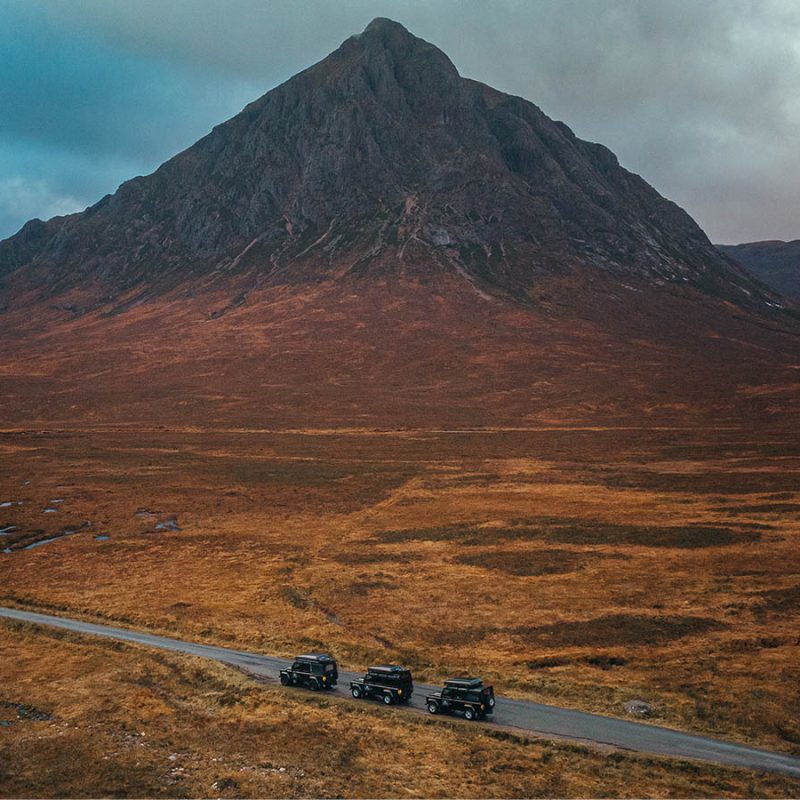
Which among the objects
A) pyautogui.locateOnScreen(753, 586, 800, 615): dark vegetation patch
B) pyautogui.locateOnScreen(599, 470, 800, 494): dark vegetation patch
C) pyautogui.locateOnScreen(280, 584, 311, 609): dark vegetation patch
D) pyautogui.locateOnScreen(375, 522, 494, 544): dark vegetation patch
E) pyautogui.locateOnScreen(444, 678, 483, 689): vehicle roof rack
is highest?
pyautogui.locateOnScreen(444, 678, 483, 689): vehicle roof rack

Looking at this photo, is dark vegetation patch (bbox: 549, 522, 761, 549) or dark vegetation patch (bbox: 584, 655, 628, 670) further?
dark vegetation patch (bbox: 549, 522, 761, 549)

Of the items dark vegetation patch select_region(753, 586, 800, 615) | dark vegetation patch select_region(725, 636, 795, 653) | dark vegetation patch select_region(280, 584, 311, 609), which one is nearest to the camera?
dark vegetation patch select_region(725, 636, 795, 653)

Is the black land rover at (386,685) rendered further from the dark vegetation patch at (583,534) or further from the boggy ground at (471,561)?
the dark vegetation patch at (583,534)

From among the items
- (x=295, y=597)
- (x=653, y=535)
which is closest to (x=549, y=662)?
(x=295, y=597)

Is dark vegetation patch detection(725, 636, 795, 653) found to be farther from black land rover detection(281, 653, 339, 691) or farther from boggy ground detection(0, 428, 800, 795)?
black land rover detection(281, 653, 339, 691)

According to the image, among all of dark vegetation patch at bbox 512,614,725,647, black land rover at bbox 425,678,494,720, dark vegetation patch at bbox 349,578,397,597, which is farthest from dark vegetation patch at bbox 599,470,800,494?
black land rover at bbox 425,678,494,720

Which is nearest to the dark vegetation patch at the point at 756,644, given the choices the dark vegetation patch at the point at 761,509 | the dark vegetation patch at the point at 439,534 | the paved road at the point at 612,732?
the paved road at the point at 612,732
